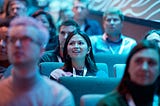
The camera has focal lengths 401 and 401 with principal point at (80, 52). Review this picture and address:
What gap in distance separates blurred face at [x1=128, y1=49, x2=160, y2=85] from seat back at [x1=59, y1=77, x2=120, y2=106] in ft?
2.12

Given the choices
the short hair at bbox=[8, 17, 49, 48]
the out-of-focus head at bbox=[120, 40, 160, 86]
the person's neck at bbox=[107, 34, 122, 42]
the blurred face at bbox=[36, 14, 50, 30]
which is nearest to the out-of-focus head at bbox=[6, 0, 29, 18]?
the blurred face at bbox=[36, 14, 50, 30]

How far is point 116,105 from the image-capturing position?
1916 millimetres

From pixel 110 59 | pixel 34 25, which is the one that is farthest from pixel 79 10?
pixel 34 25

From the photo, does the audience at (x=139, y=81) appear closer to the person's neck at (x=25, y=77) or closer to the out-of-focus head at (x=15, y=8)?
the person's neck at (x=25, y=77)

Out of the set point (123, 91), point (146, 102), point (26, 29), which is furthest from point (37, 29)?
point (146, 102)

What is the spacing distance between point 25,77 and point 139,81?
1.77 feet

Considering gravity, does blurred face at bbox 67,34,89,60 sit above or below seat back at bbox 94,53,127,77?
above

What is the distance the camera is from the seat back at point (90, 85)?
8.47 ft

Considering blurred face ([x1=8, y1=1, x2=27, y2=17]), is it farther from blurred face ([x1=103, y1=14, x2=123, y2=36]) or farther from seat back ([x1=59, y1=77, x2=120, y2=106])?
seat back ([x1=59, y1=77, x2=120, y2=106])

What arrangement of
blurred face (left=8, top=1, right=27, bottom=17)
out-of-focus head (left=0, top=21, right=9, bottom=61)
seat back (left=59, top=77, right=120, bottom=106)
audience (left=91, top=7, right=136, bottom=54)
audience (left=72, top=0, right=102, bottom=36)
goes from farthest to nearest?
audience (left=72, top=0, right=102, bottom=36), blurred face (left=8, top=1, right=27, bottom=17), audience (left=91, top=7, right=136, bottom=54), out-of-focus head (left=0, top=21, right=9, bottom=61), seat back (left=59, top=77, right=120, bottom=106)

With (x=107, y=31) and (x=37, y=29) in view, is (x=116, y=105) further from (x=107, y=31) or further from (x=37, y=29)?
(x=107, y=31)

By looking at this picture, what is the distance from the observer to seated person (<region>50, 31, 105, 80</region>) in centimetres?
322

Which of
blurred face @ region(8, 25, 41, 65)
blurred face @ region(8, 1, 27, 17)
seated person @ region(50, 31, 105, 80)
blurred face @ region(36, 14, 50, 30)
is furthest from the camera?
blurred face @ region(8, 1, 27, 17)

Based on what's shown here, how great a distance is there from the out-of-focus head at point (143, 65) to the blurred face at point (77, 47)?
133 centimetres
